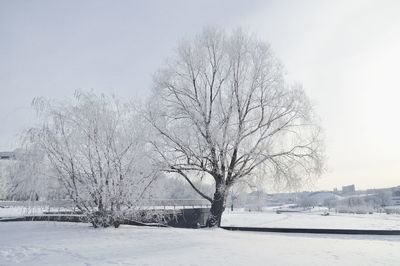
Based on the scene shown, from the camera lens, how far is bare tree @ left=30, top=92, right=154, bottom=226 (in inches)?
593

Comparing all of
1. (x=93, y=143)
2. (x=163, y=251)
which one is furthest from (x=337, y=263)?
(x=93, y=143)

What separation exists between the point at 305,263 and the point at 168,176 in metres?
11.5

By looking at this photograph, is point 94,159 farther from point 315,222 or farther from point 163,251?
point 315,222

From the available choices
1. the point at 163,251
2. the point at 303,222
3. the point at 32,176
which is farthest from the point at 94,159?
the point at 303,222

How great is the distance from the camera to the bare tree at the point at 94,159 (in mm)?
15062

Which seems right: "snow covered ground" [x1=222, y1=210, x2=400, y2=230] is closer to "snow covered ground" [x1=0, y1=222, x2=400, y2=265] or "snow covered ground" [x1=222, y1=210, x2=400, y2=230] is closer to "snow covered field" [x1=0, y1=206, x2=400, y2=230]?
"snow covered field" [x1=0, y1=206, x2=400, y2=230]

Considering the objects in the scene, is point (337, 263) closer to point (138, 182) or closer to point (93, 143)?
point (138, 182)

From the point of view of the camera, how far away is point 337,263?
9406mm

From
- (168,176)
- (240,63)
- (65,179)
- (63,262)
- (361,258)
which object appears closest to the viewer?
(63,262)

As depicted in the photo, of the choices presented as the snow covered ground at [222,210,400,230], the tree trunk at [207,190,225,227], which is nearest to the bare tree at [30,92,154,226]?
the tree trunk at [207,190,225,227]

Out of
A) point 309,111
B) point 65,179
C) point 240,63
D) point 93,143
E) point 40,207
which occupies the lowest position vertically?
point 40,207

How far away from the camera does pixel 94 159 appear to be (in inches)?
603

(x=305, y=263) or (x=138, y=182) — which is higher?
(x=138, y=182)

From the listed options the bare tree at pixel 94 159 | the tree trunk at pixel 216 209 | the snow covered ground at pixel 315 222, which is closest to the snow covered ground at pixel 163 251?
the bare tree at pixel 94 159
